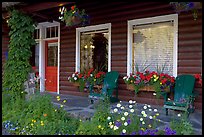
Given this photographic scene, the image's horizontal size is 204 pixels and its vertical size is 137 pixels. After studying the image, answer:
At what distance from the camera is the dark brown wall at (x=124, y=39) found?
4.80 metres

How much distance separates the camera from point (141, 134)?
10.1 ft

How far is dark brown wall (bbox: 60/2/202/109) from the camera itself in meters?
4.80

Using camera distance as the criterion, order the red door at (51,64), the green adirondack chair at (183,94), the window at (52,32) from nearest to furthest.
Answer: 1. the green adirondack chair at (183,94)
2. the window at (52,32)
3. the red door at (51,64)

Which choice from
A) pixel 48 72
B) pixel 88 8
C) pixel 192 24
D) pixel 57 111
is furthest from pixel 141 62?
pixel 48 72

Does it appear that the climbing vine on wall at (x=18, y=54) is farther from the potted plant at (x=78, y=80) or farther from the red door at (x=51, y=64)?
the red door at (x=51, y=64)

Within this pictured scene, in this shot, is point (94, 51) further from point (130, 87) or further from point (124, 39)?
point (130, 87)

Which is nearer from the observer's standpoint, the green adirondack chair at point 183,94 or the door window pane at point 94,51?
the green adirondack chair at point 183,94

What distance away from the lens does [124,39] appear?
5742 millimetres

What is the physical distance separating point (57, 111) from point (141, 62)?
2.35 meters

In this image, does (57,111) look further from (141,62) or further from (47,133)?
(141,62)

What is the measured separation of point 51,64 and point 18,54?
2.56m

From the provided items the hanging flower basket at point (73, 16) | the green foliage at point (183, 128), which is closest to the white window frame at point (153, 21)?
the hanging flower basket at point (73, 16)

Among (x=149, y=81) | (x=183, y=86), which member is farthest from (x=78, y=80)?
(x=183, y=86)

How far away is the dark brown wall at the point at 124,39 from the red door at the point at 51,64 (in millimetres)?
486
